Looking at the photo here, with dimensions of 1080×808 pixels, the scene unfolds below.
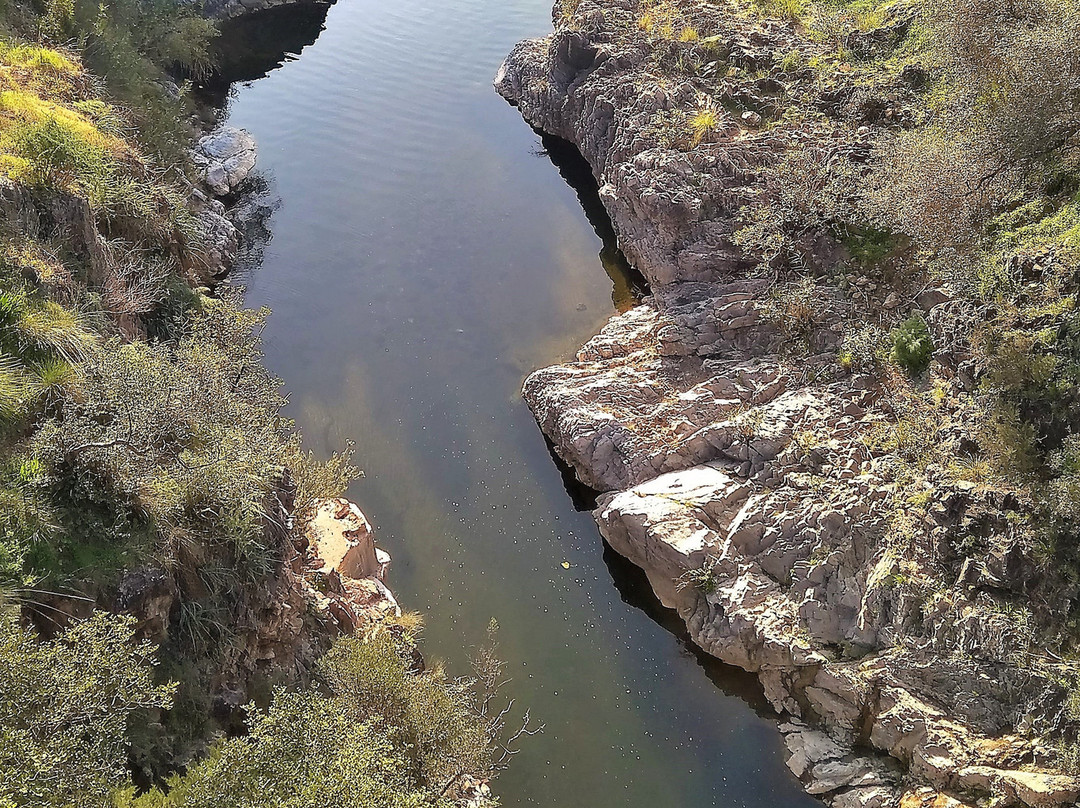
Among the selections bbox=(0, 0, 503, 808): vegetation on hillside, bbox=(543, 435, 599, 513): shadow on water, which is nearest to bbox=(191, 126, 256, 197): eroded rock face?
bbox=(0, 0, 503, 808): vegetation on hillside

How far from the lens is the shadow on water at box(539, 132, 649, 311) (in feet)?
85.5

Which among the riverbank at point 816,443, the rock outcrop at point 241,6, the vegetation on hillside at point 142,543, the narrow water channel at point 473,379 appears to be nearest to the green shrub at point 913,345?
the riverbank at point 816,443

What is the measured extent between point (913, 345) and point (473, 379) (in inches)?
460

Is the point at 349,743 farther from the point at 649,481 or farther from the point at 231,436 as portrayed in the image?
the point at 649,481

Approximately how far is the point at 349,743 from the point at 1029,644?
1123 cm

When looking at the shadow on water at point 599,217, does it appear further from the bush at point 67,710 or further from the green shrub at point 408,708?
the bush at point 67,710

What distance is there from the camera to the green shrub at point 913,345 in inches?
698

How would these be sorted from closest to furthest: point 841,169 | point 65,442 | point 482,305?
point 65,442
point 841,169
point 482,305

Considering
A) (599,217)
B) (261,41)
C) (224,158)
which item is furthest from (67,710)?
(261,41)

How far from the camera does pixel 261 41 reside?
43031 millimetres

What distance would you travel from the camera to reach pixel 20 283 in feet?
46.0

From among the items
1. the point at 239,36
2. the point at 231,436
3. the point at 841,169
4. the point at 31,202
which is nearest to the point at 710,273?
the point at 841,169

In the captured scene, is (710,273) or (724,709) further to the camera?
(710,273)

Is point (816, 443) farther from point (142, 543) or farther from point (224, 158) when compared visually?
point (224, 158)
